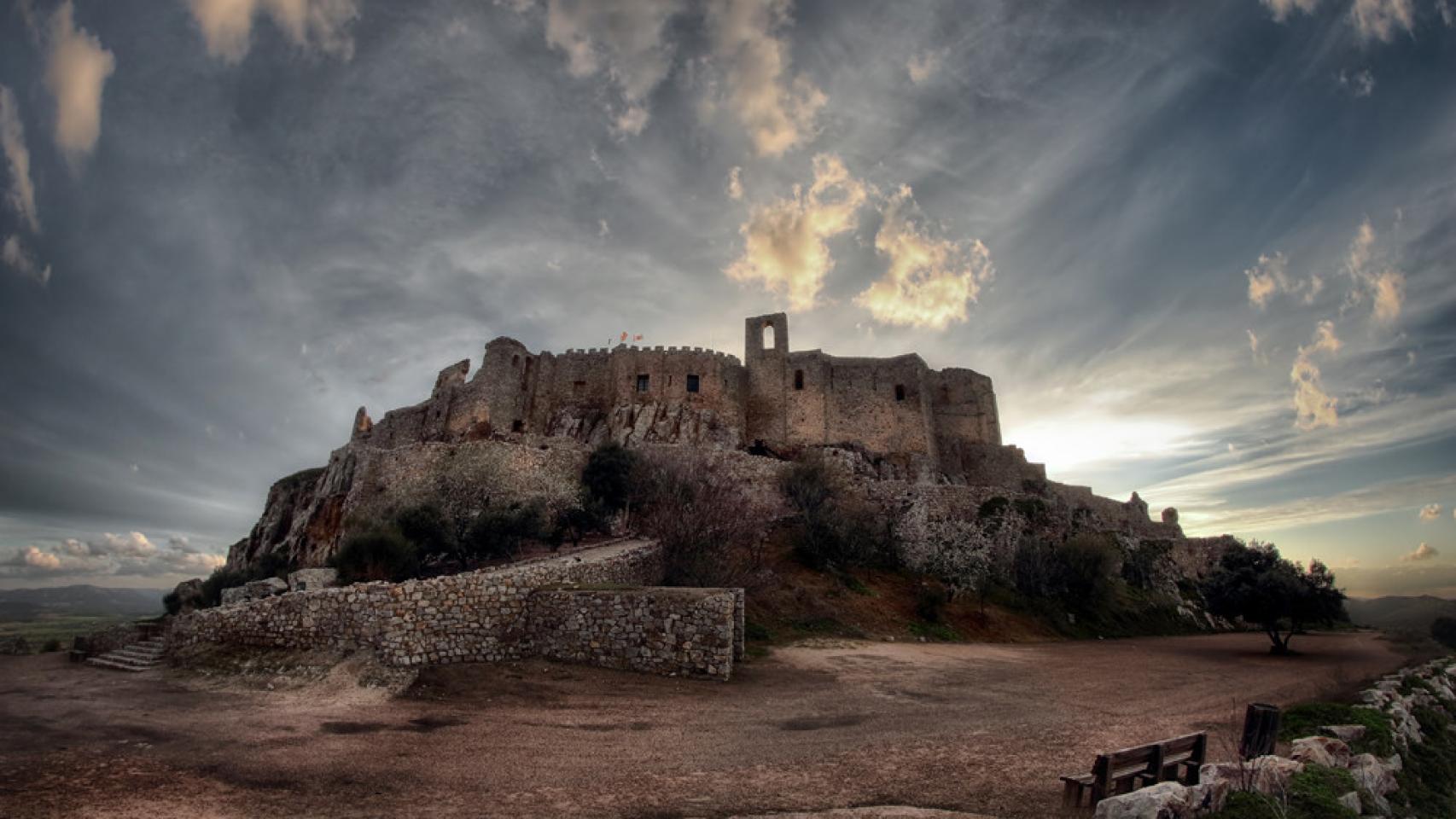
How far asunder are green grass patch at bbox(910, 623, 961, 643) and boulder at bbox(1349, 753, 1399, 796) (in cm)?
1281

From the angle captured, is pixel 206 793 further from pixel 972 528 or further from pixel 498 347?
pixel 498 347

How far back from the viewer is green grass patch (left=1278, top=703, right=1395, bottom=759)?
10320 mm

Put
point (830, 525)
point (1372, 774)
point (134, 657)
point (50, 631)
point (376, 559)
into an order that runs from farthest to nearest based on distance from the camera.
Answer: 1. point (50, 631)
2. point (830, 525)
3. point (376, 559)
4. point (134, 657)
5. point (1372, 774)

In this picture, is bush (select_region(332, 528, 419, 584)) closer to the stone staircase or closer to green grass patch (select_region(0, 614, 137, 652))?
the stone staircase

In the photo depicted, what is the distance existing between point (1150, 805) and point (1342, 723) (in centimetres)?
789

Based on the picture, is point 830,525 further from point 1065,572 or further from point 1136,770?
point 1136,770

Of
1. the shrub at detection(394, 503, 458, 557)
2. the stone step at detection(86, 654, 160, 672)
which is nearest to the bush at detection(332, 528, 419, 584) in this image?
the shrub at detection(394, 503, 458, 557)

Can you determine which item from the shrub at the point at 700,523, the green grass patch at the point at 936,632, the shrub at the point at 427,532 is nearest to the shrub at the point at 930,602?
the green grass patch at the point at 936,632

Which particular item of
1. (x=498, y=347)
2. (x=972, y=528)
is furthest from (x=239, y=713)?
(x=498, y=347)

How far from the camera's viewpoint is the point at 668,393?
143ft

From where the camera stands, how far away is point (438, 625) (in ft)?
45.7

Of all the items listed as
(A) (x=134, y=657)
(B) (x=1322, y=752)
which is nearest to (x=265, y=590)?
(A) (x=134, y=657)

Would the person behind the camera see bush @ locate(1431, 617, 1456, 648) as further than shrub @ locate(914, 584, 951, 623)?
No

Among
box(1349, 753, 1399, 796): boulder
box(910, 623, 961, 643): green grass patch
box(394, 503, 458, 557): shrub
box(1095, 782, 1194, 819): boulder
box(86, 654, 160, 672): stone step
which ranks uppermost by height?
box(394, 503, 458, 557): shrub
